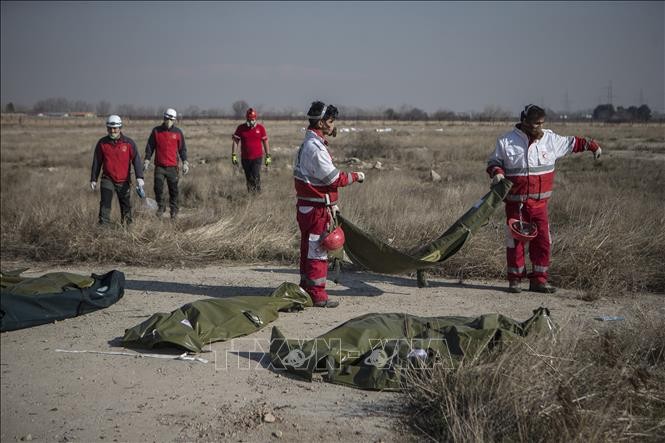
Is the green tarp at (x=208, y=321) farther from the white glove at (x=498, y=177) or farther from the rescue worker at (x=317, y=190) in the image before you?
the white glove at (x=498, y=177)

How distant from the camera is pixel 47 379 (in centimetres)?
495

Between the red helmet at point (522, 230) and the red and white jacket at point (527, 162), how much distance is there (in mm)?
276

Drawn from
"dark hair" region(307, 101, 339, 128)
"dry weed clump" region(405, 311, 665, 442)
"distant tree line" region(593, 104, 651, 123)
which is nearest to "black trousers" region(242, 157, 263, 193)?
"dark hair" region(307, 101, 339, 128)

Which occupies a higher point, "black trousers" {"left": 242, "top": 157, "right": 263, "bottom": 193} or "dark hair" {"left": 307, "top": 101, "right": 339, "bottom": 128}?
"dark hair" {"left": 307, "top": 101, "right": 339, "bottom": 128}

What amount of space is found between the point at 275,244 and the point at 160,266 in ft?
5.55

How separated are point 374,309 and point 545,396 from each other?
3.11 meters

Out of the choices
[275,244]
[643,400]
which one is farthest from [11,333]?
[643,400]

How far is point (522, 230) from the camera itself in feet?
25.1

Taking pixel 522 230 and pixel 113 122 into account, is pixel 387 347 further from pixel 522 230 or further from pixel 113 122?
pixel 113 122

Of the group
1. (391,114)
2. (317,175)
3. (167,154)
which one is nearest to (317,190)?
(317,175)

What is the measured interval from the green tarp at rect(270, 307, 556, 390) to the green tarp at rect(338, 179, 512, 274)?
5.60 feet

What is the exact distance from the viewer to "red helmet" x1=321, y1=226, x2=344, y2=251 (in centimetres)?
692

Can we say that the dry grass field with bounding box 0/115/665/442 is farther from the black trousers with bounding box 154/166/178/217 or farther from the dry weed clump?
the black trousers with bounding box 154/166/178/217

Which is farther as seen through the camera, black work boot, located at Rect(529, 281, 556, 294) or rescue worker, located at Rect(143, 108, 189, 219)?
rescue worker, located at Rect(143, 108, 189, 219)
